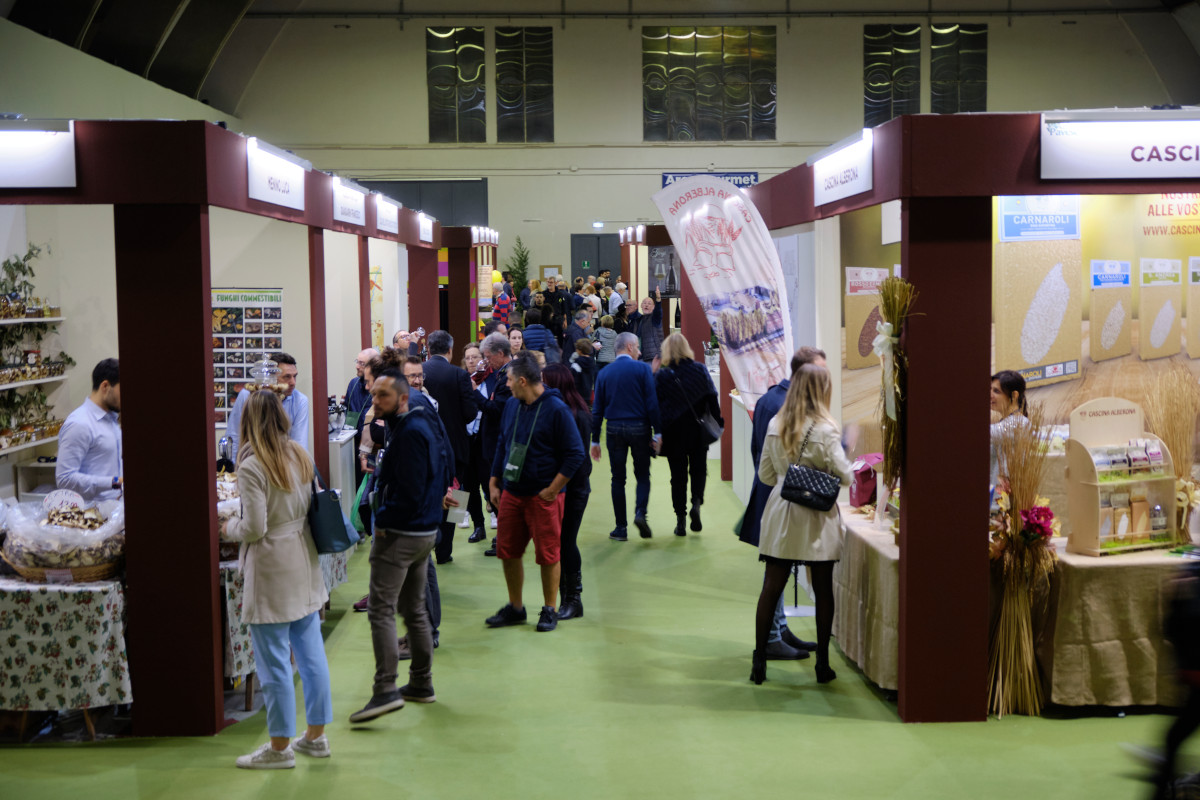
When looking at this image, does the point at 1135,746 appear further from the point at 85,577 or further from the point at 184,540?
the point at 85,577

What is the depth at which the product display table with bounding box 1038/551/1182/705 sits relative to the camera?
177 inches

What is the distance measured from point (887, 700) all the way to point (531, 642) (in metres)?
1.82

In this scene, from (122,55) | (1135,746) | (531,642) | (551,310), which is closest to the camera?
(1135,746)

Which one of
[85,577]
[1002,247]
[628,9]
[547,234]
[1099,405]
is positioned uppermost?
[628,9]

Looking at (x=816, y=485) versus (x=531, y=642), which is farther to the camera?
(x=531, y=642)

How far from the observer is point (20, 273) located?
8945 mm

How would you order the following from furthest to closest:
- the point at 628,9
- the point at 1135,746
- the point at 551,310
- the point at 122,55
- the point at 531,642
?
the point at 628,9
the point at 122,55
the point at 551,310
the point at 531,642
the point at 1135,746

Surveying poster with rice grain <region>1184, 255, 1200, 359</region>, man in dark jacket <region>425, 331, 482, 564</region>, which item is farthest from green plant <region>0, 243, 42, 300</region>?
poster with rice grain <region>1184, 255, 1200, 359</region>

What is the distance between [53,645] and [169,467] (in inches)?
31.3

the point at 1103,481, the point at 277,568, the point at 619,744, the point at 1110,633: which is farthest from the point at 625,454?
the point at 277,568

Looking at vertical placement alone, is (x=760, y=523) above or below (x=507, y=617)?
above

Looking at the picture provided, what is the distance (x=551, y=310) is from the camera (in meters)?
13.8

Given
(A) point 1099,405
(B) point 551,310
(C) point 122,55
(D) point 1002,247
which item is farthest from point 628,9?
(A) point 1099,405

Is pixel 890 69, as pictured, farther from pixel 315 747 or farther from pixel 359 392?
pixel 315 747
